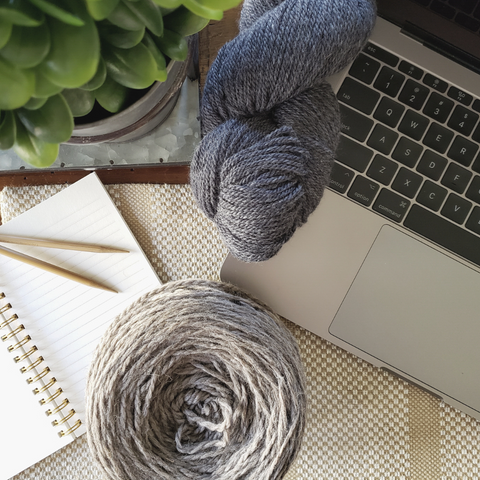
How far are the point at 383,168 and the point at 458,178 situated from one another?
61mm

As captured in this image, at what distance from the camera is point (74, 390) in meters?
0.41

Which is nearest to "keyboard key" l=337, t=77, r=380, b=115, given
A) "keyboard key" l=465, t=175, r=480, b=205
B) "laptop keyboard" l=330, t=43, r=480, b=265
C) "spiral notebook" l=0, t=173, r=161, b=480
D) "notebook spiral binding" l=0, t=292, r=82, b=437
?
"laptop keyboard" l=330, t=43, r=480, b=265

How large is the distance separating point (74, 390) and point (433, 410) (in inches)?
12.5

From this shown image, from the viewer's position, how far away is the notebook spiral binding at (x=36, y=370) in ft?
1.31

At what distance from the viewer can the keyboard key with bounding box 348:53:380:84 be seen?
0.37 metres

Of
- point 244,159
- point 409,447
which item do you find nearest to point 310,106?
point 244,159

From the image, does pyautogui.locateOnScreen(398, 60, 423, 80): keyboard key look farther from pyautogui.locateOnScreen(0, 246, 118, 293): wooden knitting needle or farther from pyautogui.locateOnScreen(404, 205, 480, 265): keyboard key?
pyautogui.locateOnScreen(0, 246, 118, 293): wooden knitting needle

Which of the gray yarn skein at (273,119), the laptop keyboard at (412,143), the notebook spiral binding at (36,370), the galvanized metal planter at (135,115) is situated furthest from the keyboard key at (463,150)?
the notebook spiral binding at (36,370)

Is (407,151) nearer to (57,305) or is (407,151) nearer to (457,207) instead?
(457,207)

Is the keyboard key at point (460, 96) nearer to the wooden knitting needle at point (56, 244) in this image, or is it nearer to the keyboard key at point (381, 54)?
the keyboard key at point (381, 54)

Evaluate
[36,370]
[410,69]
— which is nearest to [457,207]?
[410,69]

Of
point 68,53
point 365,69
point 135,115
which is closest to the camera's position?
point 68,53

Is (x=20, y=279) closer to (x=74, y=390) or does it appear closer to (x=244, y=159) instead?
(x=74, y=390)

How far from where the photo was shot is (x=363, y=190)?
376 mm
